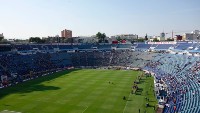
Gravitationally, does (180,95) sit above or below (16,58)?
below

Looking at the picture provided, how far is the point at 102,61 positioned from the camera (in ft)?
309

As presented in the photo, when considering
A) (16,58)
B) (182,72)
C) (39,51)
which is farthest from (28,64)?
(182,72)

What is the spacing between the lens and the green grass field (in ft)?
122

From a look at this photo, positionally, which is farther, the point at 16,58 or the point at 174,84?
the point at 16,58

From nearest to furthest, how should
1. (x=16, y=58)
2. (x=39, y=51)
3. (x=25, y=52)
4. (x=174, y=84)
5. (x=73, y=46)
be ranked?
(x=174, y=84), (x=16, y=58), (x=25, y=52), (x=39, y=51), (x=73, y=46)

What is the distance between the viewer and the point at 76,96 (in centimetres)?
4416

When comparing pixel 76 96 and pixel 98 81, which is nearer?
pixel 76 96

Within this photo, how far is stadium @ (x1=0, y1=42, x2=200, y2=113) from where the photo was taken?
37.7 metres

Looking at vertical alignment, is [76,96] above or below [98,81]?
below

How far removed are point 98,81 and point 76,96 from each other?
591 inches

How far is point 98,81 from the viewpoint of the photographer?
58500 mm

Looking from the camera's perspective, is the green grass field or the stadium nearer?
the green grass field

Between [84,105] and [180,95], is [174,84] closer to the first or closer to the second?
[180,95]

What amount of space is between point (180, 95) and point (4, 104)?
31.0 meters
